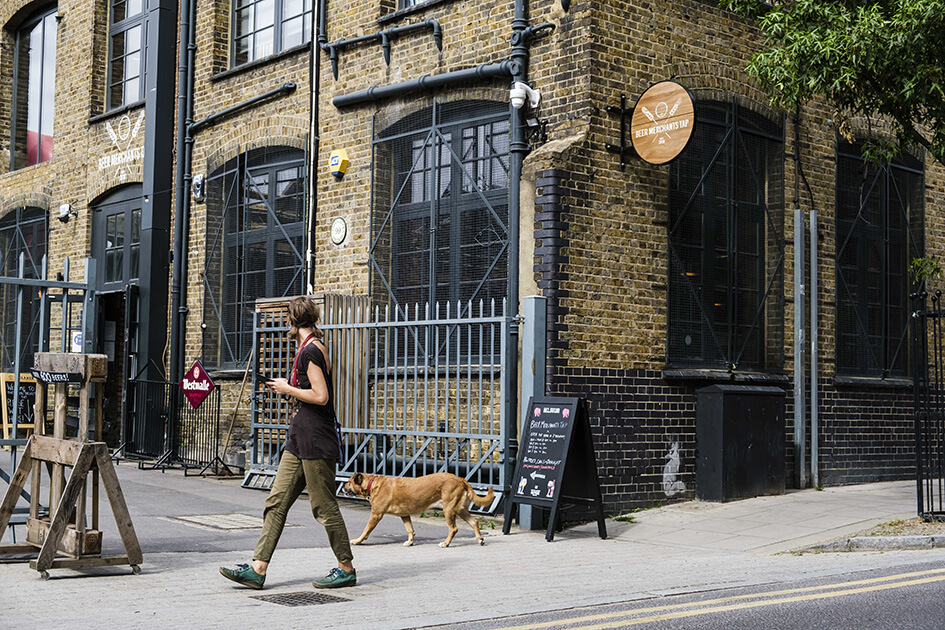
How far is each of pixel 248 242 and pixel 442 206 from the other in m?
4.28

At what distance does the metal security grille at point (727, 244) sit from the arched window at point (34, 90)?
14269 mm

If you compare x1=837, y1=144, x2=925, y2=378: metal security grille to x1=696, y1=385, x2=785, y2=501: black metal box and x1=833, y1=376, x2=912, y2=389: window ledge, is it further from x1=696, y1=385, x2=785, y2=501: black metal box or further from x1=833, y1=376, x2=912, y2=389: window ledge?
x1=696, y1=385, x2=785, y2=501: black metal box

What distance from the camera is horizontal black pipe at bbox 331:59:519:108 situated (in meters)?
12.1

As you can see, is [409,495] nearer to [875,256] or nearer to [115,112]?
[875,256]

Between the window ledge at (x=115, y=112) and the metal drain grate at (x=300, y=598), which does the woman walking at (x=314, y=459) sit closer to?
the metal drain grate at (x=300, y=598)

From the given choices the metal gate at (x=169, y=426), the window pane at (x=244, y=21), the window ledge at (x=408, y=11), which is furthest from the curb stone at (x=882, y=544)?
the window pane at (x=244, y=21)

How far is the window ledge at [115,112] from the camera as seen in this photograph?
1859cm

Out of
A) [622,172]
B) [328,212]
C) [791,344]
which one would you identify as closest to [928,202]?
[791,344]

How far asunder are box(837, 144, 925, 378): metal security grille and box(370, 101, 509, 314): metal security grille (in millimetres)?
4723

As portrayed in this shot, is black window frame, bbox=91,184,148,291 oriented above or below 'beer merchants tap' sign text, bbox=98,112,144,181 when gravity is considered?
below

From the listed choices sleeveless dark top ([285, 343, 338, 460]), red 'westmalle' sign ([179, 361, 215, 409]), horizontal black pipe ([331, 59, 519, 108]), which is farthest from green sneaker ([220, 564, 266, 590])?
red 'westmalle' sign ([179, 361, 215, 409])

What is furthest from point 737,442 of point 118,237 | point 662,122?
point 118,237

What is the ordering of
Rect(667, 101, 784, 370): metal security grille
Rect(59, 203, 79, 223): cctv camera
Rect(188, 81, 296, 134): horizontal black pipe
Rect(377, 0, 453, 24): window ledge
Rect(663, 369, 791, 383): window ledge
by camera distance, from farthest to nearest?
Rect(59, 203, 79, 223): cctv camera, Rect(188, 81, 296, 134): horizontal black pipe, Rect(377, 0, 453, 24): window ledge, Rect(667, 101, 784, 370): metal security grille, Rect(663, 369, 791, 383): window ledge

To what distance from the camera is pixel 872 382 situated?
14188mm
